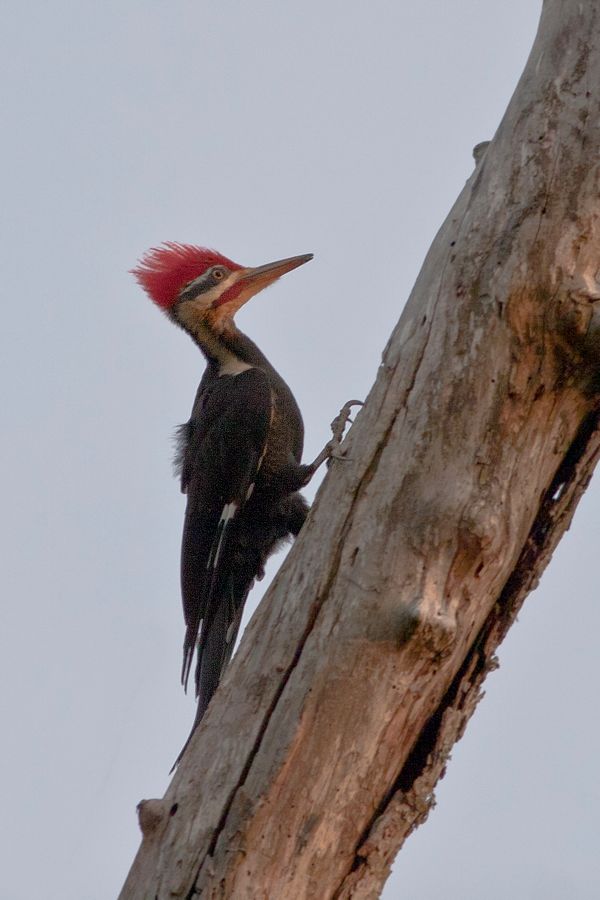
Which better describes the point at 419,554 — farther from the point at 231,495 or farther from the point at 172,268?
the point at 172,268

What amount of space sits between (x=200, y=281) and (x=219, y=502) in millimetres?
1205

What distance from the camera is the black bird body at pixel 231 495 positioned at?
4.22 metres

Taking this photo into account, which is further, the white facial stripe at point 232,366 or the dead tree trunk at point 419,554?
the white facial stripe at point 232,366

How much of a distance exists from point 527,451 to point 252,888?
3.35ft

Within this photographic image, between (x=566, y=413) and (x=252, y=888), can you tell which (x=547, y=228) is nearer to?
(x=566, y=413)

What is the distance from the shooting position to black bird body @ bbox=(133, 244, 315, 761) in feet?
13.8

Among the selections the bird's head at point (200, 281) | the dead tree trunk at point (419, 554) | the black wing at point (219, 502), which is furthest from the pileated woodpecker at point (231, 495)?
the dead tree trunk at point (419, 554)

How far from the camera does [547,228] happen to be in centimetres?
239

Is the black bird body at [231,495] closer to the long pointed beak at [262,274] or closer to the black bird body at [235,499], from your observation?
the black bird body at [235,499]

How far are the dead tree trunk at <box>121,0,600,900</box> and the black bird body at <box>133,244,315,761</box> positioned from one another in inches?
69.7

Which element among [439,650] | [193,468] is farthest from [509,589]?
[193,468]

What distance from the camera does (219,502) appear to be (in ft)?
14.4

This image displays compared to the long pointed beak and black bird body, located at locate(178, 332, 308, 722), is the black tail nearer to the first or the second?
black bird body, located at locate(178, 332, 308, 722)

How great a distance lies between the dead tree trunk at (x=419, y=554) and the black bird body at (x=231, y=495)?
69.7 inches
